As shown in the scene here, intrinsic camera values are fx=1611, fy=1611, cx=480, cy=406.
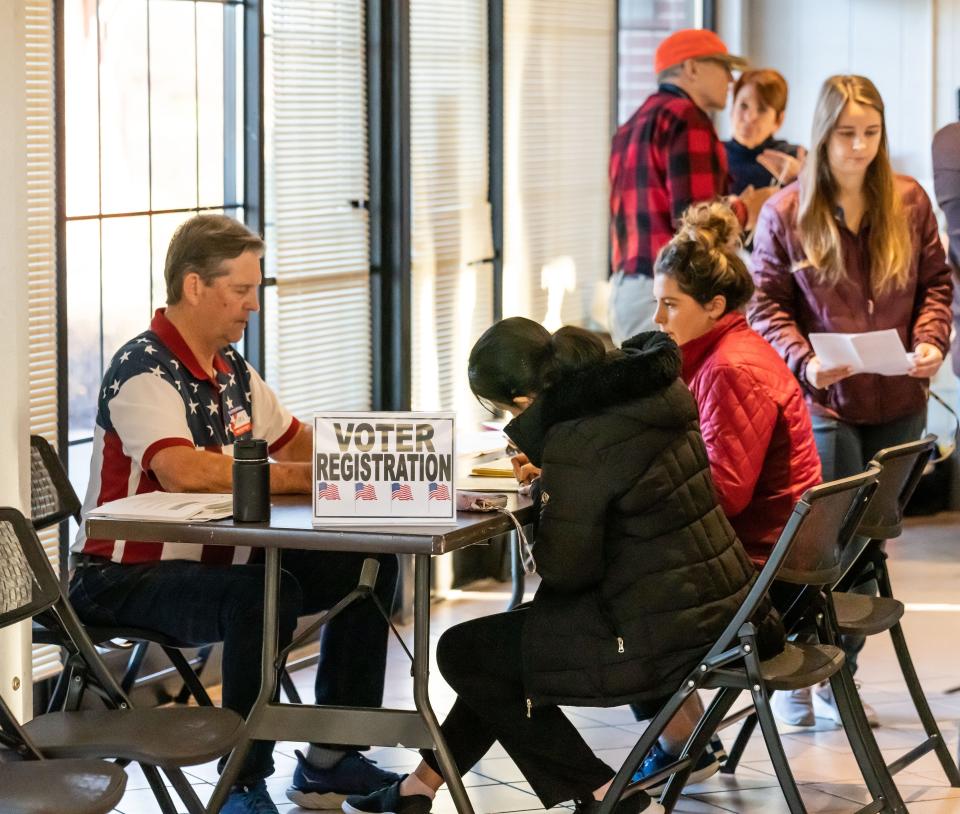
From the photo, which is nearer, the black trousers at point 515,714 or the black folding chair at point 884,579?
the black trousers at point 515,714

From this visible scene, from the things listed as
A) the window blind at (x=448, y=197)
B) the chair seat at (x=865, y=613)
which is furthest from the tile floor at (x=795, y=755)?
the window blind at (x=448, y=197)

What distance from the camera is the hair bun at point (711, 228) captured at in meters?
3.75

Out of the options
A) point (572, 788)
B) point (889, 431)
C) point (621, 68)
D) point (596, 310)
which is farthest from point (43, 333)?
point (621, 68)

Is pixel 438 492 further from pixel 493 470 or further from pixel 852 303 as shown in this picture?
pixel 852 303

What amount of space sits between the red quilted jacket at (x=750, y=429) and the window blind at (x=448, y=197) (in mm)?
2081

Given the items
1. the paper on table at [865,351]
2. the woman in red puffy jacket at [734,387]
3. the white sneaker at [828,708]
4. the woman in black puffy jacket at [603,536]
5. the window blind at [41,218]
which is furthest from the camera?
the white sneaker at [828,708]

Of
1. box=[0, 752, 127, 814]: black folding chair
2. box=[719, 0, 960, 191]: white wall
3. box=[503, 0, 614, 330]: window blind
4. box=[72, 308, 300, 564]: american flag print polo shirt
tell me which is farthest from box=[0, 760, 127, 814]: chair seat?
box=[719, 0, 960, 191]: white wall

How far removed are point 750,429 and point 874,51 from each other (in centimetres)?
470

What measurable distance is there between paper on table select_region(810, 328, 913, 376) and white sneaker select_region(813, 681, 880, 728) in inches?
34.4

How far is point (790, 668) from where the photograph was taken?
3.22 metres

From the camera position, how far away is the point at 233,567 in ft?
11.8

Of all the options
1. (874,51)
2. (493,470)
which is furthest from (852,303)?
(874,51)

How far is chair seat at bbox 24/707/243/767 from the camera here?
283 centimetres

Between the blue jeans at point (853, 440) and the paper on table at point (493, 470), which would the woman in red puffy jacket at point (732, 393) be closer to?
the paper on table at point (493, 470)
